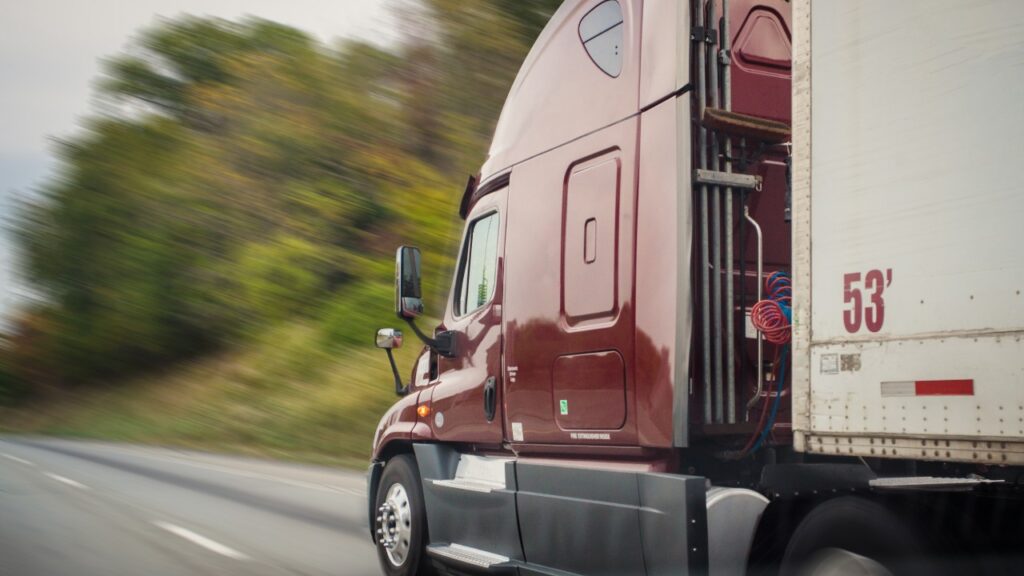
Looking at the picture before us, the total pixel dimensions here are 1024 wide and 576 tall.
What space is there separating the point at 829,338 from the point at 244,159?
36.3 metres

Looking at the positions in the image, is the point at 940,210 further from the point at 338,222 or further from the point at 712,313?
the point at 338,222

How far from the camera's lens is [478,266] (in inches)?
269

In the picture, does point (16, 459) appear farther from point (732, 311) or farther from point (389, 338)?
point (732, 311)

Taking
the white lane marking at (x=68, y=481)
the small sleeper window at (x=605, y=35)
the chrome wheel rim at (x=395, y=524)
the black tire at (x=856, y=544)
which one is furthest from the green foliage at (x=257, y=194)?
the white lane marking at (x=68, y=481)

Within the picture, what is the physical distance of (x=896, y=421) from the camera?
3535 millimetres

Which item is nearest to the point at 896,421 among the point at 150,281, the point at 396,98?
the point at 396,98

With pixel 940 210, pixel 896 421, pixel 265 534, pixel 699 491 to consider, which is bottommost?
pixel 265 534

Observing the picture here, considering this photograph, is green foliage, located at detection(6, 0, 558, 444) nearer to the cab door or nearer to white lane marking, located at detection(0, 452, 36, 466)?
the cab door

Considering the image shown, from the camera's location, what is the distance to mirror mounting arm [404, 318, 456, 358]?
22.3ft

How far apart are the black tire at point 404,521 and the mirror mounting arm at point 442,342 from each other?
0.82 m

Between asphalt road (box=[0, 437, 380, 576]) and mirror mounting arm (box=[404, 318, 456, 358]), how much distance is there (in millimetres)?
1844

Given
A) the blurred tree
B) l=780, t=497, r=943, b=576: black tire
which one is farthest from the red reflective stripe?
the blurred tree

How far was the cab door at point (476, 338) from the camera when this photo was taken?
20.7 ft

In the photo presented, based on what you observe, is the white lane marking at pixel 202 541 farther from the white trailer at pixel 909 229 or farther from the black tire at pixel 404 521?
the white trailer at pixel 909 229
